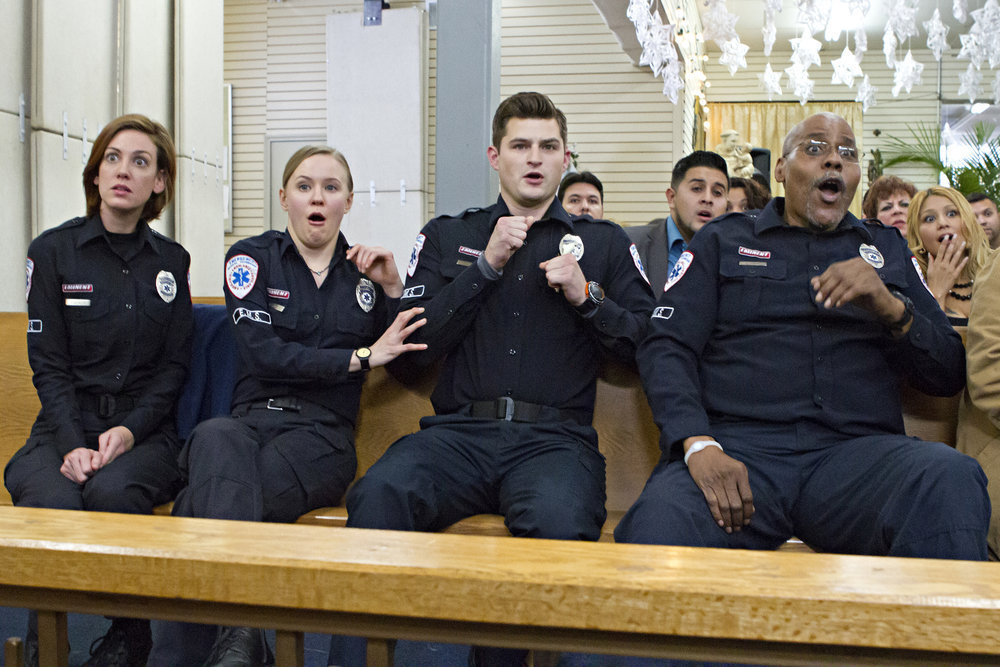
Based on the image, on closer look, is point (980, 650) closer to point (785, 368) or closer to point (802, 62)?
point (785, 368)

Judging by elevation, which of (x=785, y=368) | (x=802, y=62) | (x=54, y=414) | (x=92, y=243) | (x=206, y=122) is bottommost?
(x=54, y=414)

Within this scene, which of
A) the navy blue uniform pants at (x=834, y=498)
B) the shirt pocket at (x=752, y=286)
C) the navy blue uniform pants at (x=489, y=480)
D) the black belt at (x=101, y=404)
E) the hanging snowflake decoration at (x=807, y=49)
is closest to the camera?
the navy blue uniform pants at (x=834, y=498)

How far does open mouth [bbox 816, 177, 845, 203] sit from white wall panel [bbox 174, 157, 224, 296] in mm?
5064

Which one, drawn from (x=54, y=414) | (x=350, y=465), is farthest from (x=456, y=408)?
(x=54, y=414)

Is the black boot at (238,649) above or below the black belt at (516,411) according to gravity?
below

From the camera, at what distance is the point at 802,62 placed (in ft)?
28.3

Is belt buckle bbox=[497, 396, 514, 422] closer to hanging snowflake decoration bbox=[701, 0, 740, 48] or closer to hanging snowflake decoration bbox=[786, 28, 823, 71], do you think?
hanging snowflake decoration bbox=[701, 0, 740, 48]

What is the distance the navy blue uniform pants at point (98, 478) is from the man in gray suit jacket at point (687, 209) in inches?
92.4

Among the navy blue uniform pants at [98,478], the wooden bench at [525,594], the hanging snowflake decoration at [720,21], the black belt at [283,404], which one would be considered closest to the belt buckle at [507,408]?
the black belt at [283,404]

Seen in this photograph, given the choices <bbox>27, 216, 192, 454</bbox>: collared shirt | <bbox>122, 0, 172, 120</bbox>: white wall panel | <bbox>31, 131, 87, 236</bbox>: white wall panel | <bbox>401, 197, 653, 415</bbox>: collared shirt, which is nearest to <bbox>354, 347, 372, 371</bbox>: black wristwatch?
<bbox>401, 197, 653, 415</bbox>: collared shirt

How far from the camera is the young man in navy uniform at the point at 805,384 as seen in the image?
187cm

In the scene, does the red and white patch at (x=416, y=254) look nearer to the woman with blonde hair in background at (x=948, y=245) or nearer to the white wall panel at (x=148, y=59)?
the woman with blonde hair in background at (x=948, y=245)

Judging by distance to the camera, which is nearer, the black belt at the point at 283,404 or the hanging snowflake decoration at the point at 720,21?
the black belt at the point at 283,404

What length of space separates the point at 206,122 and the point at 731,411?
5641mm
